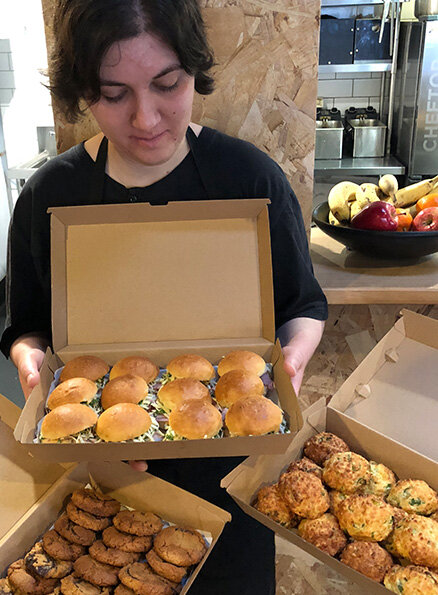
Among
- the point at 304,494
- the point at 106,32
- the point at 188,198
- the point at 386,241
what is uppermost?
the point at 106,32

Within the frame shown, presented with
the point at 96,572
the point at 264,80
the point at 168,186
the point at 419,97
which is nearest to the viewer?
the point at 96,572

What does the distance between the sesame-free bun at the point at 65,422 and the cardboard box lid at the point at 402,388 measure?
1.97ft

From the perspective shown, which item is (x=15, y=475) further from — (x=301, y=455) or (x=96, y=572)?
(x=301, y=455)

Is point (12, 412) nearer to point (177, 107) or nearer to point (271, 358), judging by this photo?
point (271, 358)

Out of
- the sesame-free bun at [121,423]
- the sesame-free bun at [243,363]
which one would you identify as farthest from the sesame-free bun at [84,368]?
the sesame-free bun at [243,363]

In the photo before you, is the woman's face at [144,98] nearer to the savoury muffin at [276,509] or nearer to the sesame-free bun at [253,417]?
the sesame-free bun at [253,417]

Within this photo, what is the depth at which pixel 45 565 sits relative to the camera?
1.12m

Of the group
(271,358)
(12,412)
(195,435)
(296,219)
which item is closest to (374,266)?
(296,219)

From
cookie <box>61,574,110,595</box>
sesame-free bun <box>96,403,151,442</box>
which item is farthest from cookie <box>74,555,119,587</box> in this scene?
sesame-free bun <box>96,403,151,442</box>

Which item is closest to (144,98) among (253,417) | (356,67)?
(253,417)

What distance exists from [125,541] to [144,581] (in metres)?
0.11

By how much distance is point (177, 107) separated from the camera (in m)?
1.18

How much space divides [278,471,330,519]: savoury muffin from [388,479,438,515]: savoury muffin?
0.48 ft

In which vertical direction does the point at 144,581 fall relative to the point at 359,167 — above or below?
below
